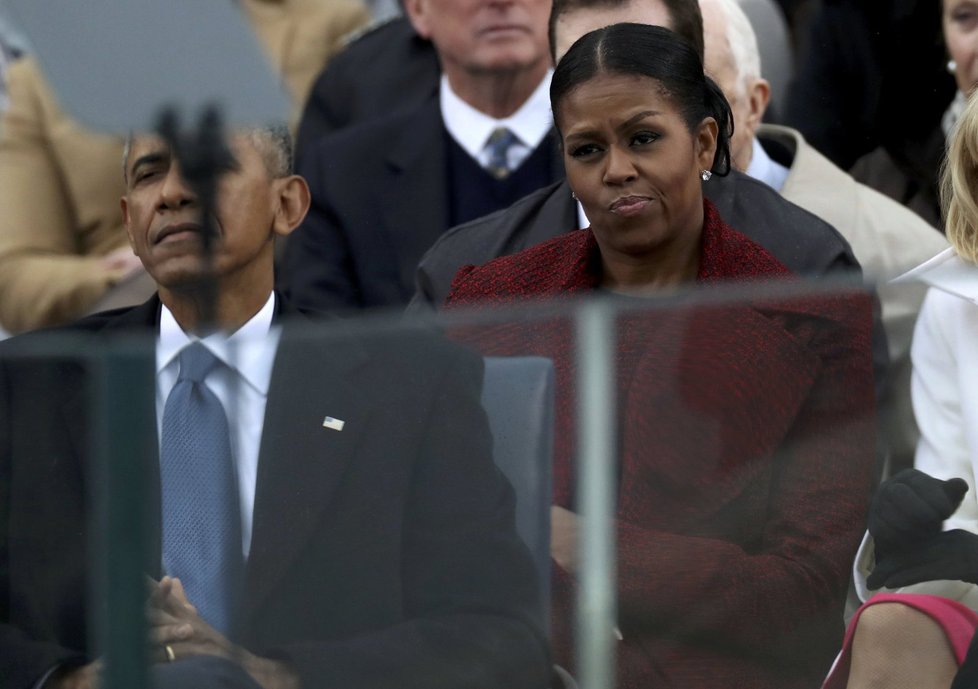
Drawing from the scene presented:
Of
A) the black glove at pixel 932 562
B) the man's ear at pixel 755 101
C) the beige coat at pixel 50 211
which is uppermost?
the man's ear at pixel 755 101

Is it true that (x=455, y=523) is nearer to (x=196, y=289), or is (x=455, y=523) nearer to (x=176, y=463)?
(x=176, y=463)

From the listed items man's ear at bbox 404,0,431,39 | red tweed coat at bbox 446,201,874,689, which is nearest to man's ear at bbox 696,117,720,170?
red tweed coat at bbox 446,201,874,689

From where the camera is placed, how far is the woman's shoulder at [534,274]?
9.11ft

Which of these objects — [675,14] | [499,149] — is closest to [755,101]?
[675,14]

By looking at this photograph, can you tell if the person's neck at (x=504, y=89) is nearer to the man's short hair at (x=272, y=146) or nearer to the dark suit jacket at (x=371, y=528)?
the man's short hair at (x=272, y=146)

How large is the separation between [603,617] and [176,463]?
1.71 ft

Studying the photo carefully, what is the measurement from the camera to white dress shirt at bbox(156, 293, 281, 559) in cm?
211

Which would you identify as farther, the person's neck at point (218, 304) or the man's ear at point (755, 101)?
the man's ear at point (755, 101)

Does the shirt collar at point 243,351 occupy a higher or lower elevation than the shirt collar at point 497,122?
higher

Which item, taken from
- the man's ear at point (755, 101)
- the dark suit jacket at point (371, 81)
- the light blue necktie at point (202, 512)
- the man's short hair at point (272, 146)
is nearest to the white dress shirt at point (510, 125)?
the dark suit jacket at point (371, 81)

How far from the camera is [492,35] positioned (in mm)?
3686

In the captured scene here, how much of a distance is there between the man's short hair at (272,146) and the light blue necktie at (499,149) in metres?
0.65

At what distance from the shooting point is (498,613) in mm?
2176

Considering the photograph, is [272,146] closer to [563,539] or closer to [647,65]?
[647,65]
